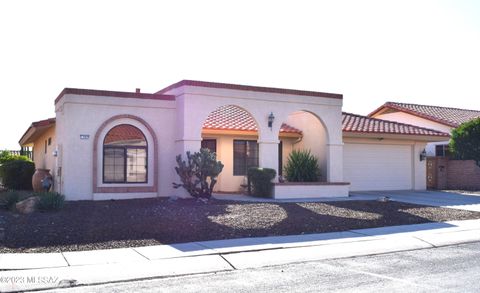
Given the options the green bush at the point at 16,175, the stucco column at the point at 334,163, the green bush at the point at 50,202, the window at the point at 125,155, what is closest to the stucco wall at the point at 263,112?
the stucco column at the point at 334,163

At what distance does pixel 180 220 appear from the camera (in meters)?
13.0

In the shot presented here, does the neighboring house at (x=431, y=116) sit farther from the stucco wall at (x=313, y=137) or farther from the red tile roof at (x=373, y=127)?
the stucco wall at (x=313, y=137)

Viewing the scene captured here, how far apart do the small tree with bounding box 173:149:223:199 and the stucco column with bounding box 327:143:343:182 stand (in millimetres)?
5587

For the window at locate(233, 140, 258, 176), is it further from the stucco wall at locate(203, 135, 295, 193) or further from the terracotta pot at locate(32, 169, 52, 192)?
the terracotta pot at locate(32, 169, 52, 192)

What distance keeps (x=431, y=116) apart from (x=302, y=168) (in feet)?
47.5

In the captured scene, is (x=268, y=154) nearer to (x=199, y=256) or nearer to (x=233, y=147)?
(x=233, y=147)

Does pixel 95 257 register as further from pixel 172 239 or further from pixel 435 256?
pixel 435 256

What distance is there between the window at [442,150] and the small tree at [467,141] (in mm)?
3434

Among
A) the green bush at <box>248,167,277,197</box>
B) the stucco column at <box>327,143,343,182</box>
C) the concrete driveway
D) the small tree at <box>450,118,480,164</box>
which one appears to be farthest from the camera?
the small tree at <box>450,118,480,164</box>

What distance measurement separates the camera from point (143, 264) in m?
8.91

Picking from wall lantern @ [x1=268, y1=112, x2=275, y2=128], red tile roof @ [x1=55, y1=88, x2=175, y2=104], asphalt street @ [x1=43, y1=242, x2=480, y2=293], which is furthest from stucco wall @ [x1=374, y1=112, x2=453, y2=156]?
asphalt street @ [x1=43, y1=242, x2=480, y2=293]

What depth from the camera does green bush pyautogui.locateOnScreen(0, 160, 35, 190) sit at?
22203 mm

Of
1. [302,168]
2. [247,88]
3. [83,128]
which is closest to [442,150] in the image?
[302,168]

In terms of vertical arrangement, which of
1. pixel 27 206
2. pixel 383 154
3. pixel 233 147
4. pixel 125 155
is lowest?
pixel 27 206
